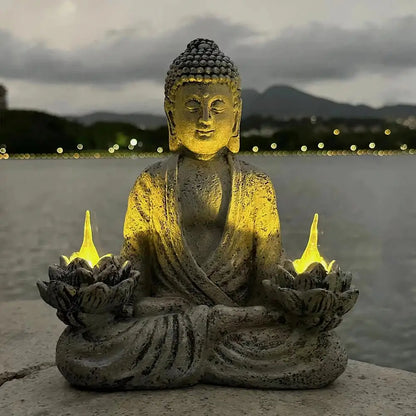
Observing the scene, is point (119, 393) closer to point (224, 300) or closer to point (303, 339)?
point (224, 300)

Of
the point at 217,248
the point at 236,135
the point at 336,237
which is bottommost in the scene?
the point at 336,237

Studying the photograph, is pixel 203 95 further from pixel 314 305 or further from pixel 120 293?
pixel 314 305

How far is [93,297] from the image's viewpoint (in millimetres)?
3613

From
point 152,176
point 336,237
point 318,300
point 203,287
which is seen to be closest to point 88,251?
point 152,176

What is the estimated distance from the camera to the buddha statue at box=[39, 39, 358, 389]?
3.69 metres

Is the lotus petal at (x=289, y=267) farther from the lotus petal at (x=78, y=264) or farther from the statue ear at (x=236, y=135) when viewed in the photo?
the lotus petal at (x=78, y=264)

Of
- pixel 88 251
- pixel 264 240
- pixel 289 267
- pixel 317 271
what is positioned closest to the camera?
pixel 317 271

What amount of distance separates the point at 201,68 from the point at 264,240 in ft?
3.79

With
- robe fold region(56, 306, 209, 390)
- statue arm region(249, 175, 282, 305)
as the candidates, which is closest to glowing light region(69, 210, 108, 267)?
robe fold region(56, 306, 209, 390)

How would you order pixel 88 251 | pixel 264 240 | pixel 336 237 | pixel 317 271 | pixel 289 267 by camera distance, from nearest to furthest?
pixel 317 271, pixel 289 267, pixel 88 251, pixel 264 240, pixel 336 237

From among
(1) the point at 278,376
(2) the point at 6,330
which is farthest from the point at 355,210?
(1) the point at 278,376

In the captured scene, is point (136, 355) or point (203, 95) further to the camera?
point (203, 95)

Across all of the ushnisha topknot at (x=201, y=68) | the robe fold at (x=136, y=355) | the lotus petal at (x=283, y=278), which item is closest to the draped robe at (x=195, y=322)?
the robe fold at (x=136, y=355)

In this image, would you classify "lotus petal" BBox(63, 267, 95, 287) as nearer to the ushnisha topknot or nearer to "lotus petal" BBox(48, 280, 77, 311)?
"lotus petal" BBox(48, 280, 77, 311)
